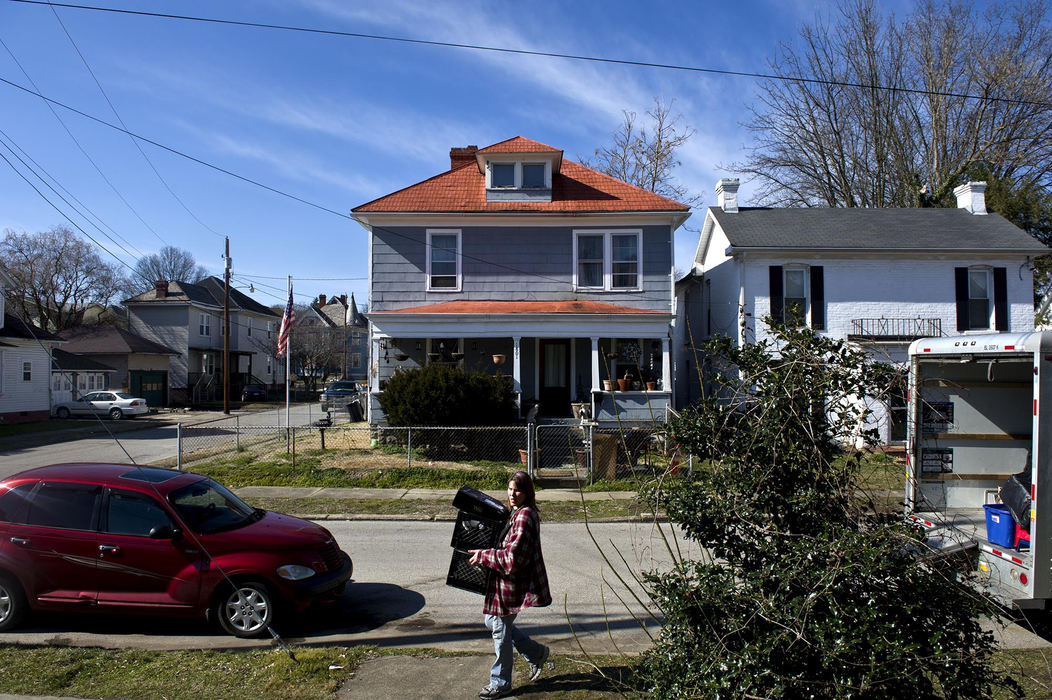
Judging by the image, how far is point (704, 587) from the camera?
3363 mm

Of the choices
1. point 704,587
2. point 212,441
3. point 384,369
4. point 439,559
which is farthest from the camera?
point 212,441

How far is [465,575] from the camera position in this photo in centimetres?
500

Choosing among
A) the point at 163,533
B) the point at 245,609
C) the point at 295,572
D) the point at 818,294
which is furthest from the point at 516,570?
the point at 818,294

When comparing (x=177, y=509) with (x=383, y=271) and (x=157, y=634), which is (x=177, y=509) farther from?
(x=383, y=271)

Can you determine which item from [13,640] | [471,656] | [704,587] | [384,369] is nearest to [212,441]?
[384,369]

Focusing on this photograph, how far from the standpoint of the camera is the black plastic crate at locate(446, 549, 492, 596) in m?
4.94

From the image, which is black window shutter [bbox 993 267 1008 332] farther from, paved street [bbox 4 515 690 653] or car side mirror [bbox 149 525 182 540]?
car side mirror [bbox 149 525 182 540]

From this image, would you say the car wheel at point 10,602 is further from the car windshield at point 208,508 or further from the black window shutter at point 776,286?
the black window shutter at point 776,286

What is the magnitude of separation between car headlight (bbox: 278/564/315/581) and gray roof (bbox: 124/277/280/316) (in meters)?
44.6

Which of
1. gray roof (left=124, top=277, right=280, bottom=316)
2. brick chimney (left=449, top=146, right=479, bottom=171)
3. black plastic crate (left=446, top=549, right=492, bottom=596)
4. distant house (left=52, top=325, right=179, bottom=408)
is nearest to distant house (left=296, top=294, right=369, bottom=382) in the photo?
gray roof (left=124, top=277, right=280, bottom=316)

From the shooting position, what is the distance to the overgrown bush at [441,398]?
1544 centimetres

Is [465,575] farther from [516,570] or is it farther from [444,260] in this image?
[444,260]

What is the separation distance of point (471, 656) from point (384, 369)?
15.0 metres

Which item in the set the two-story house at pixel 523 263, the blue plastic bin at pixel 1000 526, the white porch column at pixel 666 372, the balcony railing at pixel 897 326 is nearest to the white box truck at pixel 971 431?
the blue plastic bin at pixel 1000 526
